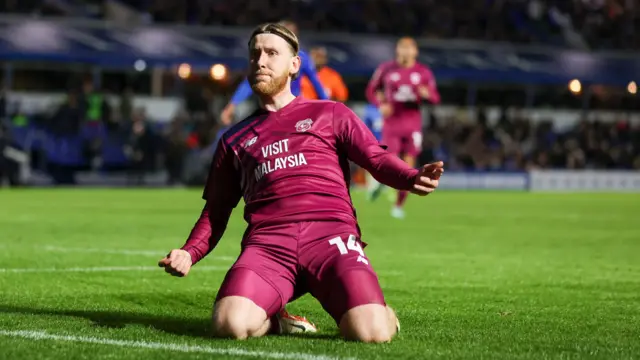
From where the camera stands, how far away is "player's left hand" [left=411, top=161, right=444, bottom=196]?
17.7 feet

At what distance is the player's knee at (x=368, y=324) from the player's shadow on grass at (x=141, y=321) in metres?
0.19

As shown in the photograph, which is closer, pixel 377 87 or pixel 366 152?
pixel 366 152

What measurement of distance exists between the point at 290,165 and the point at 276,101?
1.21 ft

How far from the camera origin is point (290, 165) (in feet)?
19.8

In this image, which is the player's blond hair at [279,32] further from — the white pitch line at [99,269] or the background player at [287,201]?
the white pitch line at [99,269]

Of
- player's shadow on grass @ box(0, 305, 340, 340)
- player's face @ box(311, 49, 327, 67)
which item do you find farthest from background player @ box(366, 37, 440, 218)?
player's shadow on grass @ box(0, 305, 340, 340)

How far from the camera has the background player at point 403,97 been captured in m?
18.2

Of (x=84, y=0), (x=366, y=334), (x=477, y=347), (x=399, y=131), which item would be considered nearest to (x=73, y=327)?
(x=366, y=334)

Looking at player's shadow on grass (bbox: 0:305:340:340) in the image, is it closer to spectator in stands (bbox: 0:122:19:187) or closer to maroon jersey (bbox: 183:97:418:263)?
maroon jersey (bbox: 183:97:418:263)

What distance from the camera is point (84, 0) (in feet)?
103

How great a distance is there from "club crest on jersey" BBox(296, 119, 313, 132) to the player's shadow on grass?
→ 3.29 ft

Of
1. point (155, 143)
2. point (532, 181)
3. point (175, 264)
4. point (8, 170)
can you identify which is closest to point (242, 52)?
point (155, 143)

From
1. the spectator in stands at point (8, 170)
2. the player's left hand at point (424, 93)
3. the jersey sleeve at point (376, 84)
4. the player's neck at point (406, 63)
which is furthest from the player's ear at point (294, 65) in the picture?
the spectator in stands at point (8, 170)

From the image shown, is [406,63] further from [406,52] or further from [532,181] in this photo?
[532,181]
